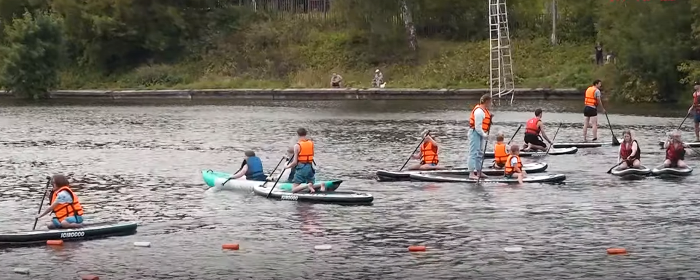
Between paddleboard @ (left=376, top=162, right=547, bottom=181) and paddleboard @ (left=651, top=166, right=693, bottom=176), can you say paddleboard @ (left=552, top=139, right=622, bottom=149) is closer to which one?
paddleboard @ (left=651, top=166, right=693, bottom=176)

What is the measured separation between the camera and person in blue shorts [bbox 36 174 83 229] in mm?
20125

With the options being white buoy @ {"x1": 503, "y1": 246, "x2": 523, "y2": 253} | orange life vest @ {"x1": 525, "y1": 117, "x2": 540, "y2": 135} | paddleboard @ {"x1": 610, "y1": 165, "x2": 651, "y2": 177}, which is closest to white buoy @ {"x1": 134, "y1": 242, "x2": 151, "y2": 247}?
white buoy @ {"x1": 503, "y1": 246, "x2": 523, "y2": 253}

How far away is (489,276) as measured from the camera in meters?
17.0

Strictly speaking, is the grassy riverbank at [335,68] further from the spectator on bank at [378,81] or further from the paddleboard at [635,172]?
the paddleboard at [635,172]

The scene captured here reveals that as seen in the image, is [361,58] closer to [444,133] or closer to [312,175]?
[444,133]

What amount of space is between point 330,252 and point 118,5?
218 ft

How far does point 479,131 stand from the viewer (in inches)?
1014

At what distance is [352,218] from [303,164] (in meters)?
2.51

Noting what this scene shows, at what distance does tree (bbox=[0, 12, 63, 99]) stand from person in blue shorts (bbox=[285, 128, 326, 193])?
54421mm

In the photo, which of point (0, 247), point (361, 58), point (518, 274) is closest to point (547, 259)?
point (518, 274)

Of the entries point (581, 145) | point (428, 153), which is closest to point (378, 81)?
point (581, 145)

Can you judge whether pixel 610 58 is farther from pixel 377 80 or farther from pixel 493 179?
pixel 493 179

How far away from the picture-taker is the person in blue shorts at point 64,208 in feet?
66.0

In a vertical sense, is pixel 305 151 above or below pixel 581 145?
above
